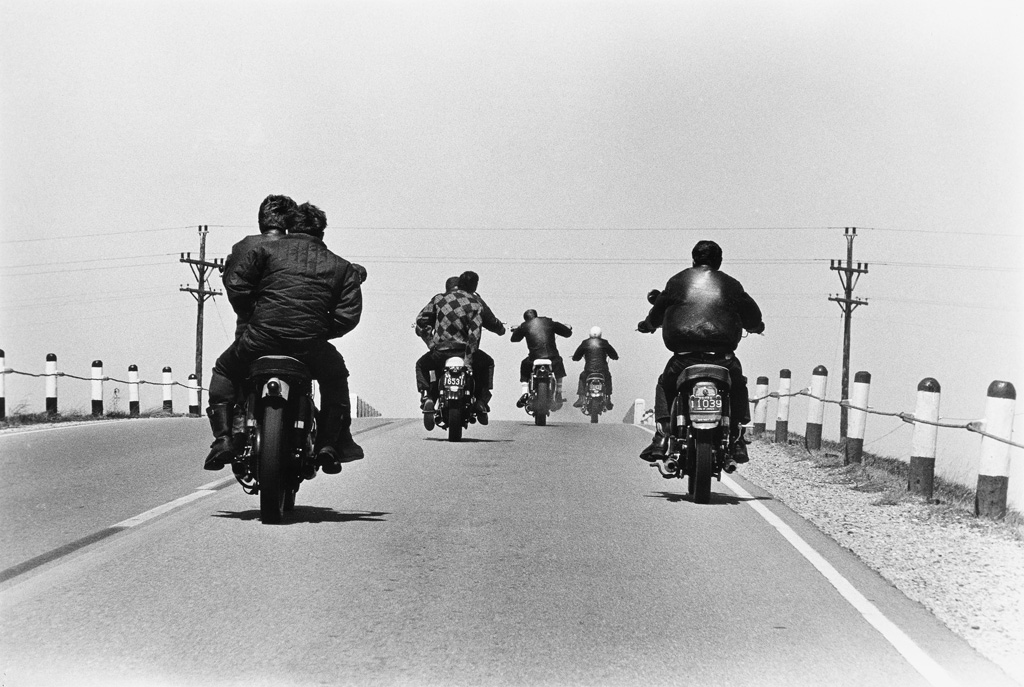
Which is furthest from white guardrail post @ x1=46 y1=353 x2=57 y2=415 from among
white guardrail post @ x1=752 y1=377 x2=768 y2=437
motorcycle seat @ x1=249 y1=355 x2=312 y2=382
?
motorcycle seat @ x1=249 y1=355 x2=312 y2=382

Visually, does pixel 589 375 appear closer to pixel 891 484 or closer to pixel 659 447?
pixel 891 484

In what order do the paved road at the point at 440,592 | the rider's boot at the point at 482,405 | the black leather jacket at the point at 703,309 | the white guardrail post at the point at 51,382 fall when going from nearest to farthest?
1. the paved road at the point at 440,592
2. the black leather jacket at the point at 703,309
3. the rider's boot at the point at 482,405
4. the white guardrail post at the point at 51,382

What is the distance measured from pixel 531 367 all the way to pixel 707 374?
13235 mm

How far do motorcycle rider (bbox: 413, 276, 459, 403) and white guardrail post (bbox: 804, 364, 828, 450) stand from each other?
5127 millimetres

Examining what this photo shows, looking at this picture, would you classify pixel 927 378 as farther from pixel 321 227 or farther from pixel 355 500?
pixel 321 227

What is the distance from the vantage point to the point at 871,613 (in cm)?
744

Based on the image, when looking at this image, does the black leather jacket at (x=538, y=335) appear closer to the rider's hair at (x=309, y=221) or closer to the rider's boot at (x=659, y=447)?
the rider's boot at (x=659, y=447)

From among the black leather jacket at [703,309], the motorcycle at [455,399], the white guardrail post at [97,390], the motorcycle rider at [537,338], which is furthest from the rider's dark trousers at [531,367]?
the black leather jacket at [703,309]

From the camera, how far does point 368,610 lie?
7.05m

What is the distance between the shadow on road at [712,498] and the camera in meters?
12.0

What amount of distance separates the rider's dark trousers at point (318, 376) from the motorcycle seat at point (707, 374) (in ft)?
9.55

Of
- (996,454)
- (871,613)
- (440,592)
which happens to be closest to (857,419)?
(996,454)

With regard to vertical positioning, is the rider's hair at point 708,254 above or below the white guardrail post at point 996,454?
above

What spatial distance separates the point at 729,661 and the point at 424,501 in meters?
5.43
